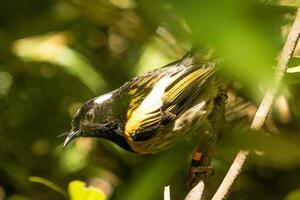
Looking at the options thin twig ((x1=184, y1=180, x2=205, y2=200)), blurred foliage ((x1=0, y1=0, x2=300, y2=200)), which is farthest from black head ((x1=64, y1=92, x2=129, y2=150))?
thin twig ((x1=184, y1=180, x2=205, y2=200))

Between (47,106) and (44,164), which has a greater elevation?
(47,106)

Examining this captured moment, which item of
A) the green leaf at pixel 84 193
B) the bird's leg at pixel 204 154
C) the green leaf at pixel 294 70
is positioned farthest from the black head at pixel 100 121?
the green leaf at pixel 84 193

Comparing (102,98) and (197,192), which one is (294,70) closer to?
(197,192)

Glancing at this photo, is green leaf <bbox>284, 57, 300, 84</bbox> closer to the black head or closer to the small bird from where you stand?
the small bird

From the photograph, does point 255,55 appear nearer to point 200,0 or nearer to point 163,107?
point 200,0

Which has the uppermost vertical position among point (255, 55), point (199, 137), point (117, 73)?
point (255, 55)

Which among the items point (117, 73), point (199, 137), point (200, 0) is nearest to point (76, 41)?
point (117, 73)

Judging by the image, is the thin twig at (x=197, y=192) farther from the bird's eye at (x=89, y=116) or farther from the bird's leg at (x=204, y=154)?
the bird's eye at (x=89, y=116)

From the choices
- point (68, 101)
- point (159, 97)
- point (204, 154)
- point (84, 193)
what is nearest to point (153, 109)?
point (159, 97)
